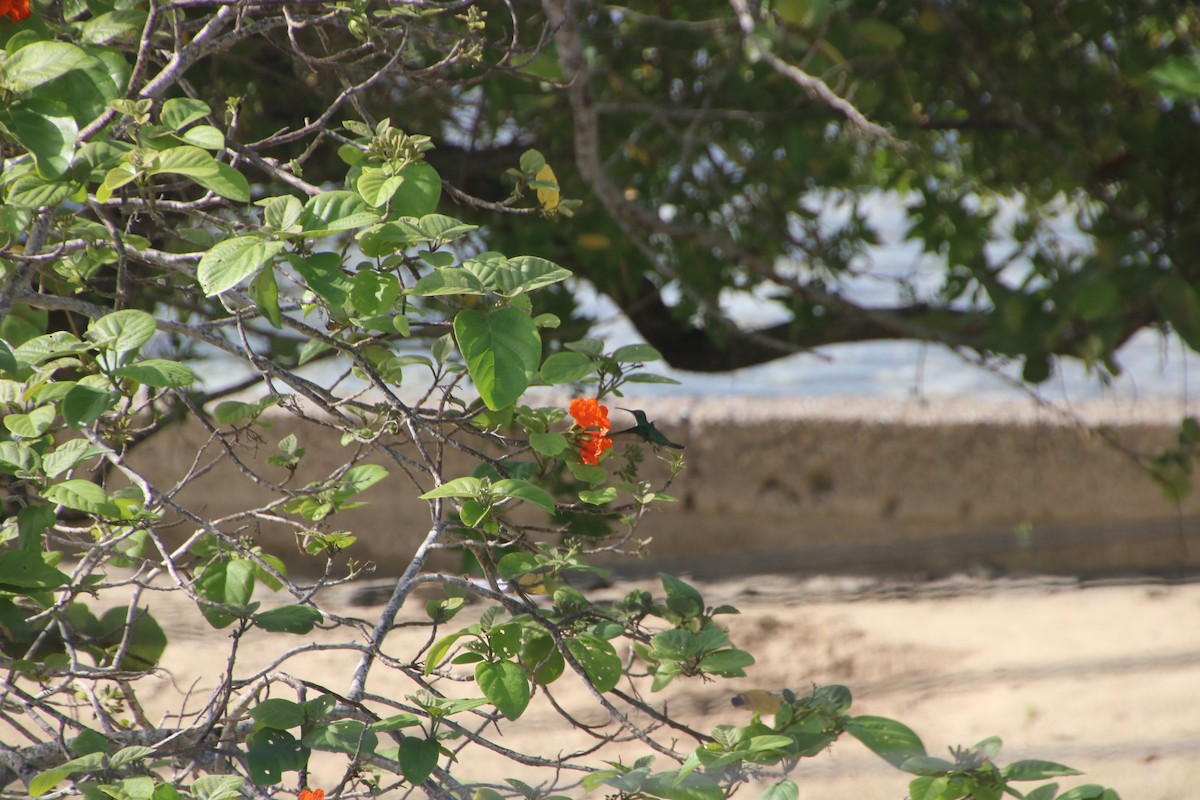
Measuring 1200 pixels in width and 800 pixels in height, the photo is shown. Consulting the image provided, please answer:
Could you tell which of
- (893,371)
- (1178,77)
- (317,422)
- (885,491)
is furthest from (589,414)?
(893,371)

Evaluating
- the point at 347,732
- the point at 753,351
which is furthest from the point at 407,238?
the point at 753,351

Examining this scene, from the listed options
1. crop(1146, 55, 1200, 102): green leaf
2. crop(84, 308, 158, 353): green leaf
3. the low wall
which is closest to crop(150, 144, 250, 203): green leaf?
crop(84, 308, 158, 353): green leaf

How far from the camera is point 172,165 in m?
0.76

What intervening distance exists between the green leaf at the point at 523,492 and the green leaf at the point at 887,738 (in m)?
0.30

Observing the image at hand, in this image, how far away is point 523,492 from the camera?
810 millimetres

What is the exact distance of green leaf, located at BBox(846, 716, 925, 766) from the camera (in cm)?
86

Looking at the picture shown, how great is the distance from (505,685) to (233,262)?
0.38m

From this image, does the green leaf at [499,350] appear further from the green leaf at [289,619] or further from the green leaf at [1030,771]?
the green leaf at [1030,771]

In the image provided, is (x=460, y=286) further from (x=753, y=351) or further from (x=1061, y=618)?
(x=1061, y=618)

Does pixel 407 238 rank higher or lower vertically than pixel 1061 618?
higher

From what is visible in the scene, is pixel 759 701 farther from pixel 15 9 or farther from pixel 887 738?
pixel 15 9

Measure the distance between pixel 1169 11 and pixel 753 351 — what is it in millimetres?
1178

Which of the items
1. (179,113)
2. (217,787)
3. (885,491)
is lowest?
(885,491)

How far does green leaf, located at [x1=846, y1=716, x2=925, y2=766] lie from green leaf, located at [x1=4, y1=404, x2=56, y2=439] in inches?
27.2
